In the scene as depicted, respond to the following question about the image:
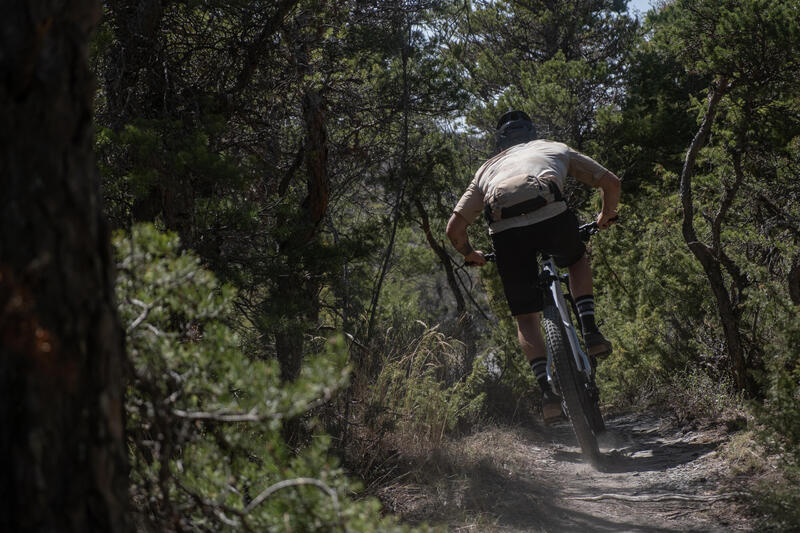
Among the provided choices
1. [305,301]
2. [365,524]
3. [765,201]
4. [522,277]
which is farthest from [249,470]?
[765,201]

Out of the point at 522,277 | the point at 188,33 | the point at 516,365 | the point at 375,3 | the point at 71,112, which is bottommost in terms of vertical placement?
the point at 516,365

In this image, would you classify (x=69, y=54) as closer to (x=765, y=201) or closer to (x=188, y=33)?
(x=188, y=33)

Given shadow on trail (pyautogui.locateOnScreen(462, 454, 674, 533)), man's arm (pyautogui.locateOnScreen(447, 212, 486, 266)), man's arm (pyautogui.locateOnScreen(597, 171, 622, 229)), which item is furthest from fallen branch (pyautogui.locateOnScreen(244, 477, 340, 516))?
man's arm (pyautogui.locateOnScreen(597, 171, 622, 229))

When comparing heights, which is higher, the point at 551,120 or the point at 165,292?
the point at 551,120

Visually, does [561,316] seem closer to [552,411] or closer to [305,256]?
[552,411]

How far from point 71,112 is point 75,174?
0.41ft

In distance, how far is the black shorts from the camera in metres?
4.42

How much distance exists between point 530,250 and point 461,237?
514 millimetres

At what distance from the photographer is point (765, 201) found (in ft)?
16.4

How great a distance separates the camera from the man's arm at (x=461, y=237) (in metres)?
4.71

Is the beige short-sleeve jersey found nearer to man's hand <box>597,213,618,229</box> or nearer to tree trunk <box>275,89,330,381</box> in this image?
man's hand <box>597,213,618,229</box>

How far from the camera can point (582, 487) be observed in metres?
4.14

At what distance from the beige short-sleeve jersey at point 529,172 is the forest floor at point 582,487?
1.60 meters

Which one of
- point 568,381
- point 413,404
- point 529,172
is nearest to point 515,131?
point 529,172
